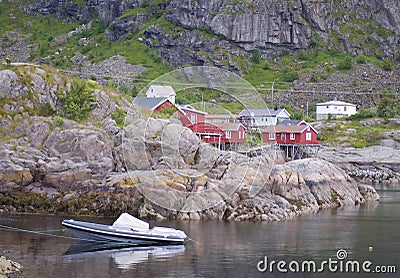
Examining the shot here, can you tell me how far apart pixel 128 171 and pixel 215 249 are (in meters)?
18.5

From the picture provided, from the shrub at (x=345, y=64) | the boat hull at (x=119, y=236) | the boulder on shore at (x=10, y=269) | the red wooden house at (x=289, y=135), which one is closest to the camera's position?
the boulder on shore at (x=10, y=269)

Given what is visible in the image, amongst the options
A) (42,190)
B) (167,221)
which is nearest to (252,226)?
(167,221)

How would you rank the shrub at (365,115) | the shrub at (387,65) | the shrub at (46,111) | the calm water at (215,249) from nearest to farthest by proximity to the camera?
1. the calm water at (215,249)
2. the shrub at (46,111)
3. the shrub at (365,115)
4. the shrub at (387,65)

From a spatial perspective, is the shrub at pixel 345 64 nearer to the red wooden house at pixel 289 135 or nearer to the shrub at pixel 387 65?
the shrub at pixel 387 65

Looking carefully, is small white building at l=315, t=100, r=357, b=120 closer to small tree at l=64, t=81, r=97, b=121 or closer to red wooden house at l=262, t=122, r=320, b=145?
red wooden house at l=262, t=122, r=320, b=145

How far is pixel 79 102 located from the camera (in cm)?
7100

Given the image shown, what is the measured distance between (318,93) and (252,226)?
322 feet

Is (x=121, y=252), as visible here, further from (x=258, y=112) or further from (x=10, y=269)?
(x=258, y=112)

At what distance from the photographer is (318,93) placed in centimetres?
15112

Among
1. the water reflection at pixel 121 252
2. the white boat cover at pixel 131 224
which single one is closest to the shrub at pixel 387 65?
the white boat cover at pixel 131 224

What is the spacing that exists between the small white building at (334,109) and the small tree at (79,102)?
7364 cm

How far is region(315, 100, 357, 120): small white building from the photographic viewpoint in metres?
138

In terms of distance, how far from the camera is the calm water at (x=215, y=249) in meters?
40.8

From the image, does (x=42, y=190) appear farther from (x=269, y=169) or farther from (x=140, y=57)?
(x=140, y=57)
